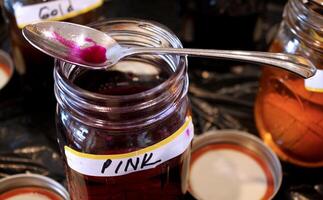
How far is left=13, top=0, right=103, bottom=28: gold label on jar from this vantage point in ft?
2.19

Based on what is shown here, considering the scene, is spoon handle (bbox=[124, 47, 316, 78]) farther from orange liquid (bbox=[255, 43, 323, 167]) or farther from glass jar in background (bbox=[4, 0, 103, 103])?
glass jar in background (bbox=[4, 0, 103, 103])

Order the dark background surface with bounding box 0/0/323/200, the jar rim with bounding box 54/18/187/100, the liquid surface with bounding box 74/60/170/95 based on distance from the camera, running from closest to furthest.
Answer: the jar rim with bounding box 54/18/187/100 → the liquid surface with bounding box 74/60/170/95 → the dark background surface with bounding box 0/0/323/200

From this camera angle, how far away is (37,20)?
67 centimetres

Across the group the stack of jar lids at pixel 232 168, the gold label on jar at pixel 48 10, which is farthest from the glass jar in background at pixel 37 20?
the stack of jar lids at pixel 232 168

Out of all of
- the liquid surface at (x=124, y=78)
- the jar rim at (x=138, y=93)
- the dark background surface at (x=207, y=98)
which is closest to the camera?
the jar rim at (x=138, y=93)

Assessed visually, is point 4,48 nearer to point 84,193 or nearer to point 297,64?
point 84,193

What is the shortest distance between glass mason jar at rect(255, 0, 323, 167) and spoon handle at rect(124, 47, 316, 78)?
0.26 ft

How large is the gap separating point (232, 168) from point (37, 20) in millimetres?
332

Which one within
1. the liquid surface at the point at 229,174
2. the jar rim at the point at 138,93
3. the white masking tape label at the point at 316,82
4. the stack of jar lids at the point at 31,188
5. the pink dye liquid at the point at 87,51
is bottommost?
the liquid surface at the point at 229,174

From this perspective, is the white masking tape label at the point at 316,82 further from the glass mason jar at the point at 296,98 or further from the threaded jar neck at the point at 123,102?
the threaded jar neck at the point at 123,102

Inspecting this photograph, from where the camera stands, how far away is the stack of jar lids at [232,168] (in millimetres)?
632

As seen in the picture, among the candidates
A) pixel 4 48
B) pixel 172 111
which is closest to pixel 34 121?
pixel 4 48

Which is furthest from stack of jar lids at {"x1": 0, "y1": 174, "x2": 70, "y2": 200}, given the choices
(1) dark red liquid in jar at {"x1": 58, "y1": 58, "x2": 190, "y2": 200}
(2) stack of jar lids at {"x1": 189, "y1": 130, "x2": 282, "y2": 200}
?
(2) stack of jar lids at {"x1": 189, "y1": 130, "x2": 282, "y2": 200}

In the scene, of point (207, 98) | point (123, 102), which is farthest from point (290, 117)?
point (123, 102)
